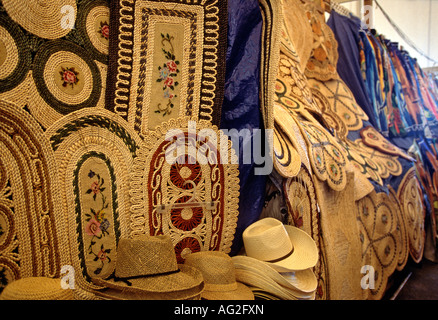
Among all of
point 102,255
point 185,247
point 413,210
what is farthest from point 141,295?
→ point 413,210

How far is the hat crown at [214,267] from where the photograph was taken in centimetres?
110

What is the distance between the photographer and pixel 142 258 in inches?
38.6

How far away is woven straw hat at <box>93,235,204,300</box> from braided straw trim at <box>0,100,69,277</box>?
0.48ft

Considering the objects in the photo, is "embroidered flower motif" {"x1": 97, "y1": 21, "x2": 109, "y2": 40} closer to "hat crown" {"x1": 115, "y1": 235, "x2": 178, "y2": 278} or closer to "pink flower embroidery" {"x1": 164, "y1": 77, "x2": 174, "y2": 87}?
"pink flower embroidery" {"x1": 164, "y1": 77, "x2": 174, "y2": 87}

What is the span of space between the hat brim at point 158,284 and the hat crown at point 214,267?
0.08m

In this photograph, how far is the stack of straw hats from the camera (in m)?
1.14

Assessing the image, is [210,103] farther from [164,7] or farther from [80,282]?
[80,282]

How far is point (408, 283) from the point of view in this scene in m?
2.11

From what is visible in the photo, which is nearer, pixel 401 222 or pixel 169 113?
pixel 169 113

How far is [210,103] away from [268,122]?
0.81ft

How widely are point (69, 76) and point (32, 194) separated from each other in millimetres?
325

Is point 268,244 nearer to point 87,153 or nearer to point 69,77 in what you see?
point 87,153
